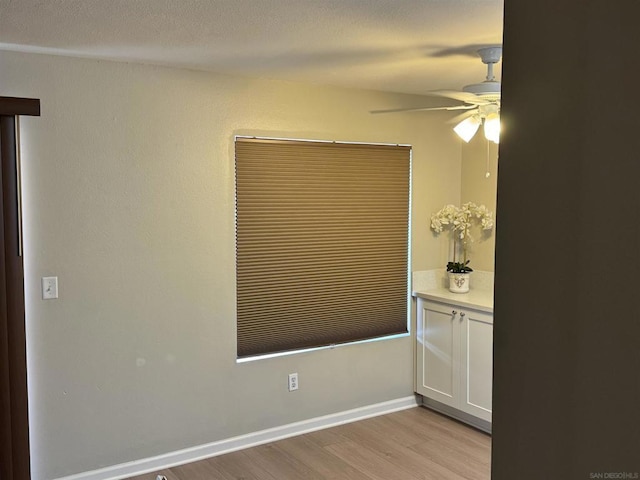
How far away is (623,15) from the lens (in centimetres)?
42

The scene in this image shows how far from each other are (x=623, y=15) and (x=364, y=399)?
424 cm

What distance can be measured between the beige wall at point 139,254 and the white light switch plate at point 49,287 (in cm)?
3

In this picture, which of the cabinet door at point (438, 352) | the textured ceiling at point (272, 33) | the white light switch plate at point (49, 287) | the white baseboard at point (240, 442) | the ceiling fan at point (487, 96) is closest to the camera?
the textured ceiling at point (272, 33)

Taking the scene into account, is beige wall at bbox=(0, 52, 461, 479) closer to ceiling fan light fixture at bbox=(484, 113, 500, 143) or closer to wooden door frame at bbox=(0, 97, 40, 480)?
wooden door frame at bbox=(0, 97, 40, 480)

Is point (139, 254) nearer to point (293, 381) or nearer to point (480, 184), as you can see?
point (293, 381)

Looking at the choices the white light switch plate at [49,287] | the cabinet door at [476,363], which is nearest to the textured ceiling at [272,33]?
the white light switch plate at [49,287]

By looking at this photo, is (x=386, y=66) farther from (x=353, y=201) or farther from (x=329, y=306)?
(x=329, y=306)

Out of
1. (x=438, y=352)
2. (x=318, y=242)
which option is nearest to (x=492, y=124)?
(x=318, y=242)

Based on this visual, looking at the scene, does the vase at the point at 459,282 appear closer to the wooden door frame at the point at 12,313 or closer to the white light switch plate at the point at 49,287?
the white light switch plate at the point at 49,287

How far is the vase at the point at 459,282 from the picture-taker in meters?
4.49

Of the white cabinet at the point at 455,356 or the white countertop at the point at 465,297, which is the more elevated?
the white countertop at the point at 465,297

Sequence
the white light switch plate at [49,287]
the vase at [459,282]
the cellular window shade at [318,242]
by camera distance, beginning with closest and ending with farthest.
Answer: the white light switch plate at [49,287] → the cellular window shade at [318,242] → the vase at [459,282]

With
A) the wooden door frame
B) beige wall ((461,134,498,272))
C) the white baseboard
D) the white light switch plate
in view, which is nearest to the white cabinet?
the white baseboard

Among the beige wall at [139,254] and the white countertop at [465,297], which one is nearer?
the beige wall at [139,254]
